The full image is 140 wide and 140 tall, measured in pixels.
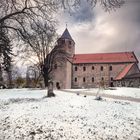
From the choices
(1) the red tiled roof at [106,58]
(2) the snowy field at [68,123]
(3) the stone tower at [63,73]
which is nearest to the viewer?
(2) the snowy field at [68,123]

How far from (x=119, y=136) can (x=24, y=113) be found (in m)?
5.17

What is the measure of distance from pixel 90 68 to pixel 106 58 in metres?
5.07

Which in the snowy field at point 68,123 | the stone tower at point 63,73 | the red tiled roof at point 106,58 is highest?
the red tiled roof at point 106,58

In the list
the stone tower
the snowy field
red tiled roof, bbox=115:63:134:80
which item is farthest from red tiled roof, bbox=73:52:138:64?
the snowy field

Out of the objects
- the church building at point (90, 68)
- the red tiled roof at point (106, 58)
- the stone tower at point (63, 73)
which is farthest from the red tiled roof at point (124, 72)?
the stone tower at point (63, 73)

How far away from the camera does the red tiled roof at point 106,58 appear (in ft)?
239

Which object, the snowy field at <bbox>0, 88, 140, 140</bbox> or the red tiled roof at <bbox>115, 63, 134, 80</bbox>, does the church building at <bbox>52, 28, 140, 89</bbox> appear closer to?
the red tiled roof at <bbox>115, 63, 134, 80</bbox>

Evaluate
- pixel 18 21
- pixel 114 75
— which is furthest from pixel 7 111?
pixel 114 75

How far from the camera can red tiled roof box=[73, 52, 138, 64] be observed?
239 ft

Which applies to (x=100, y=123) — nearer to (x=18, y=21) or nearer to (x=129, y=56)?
(x=18, y=21)

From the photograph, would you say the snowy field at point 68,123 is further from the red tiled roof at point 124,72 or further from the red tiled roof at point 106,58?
the red tiled roof at point 106,58

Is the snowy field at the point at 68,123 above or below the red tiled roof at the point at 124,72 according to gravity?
below

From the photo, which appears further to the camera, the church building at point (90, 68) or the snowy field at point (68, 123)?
the church building at point (90, 68)

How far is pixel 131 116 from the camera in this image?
14.7m
